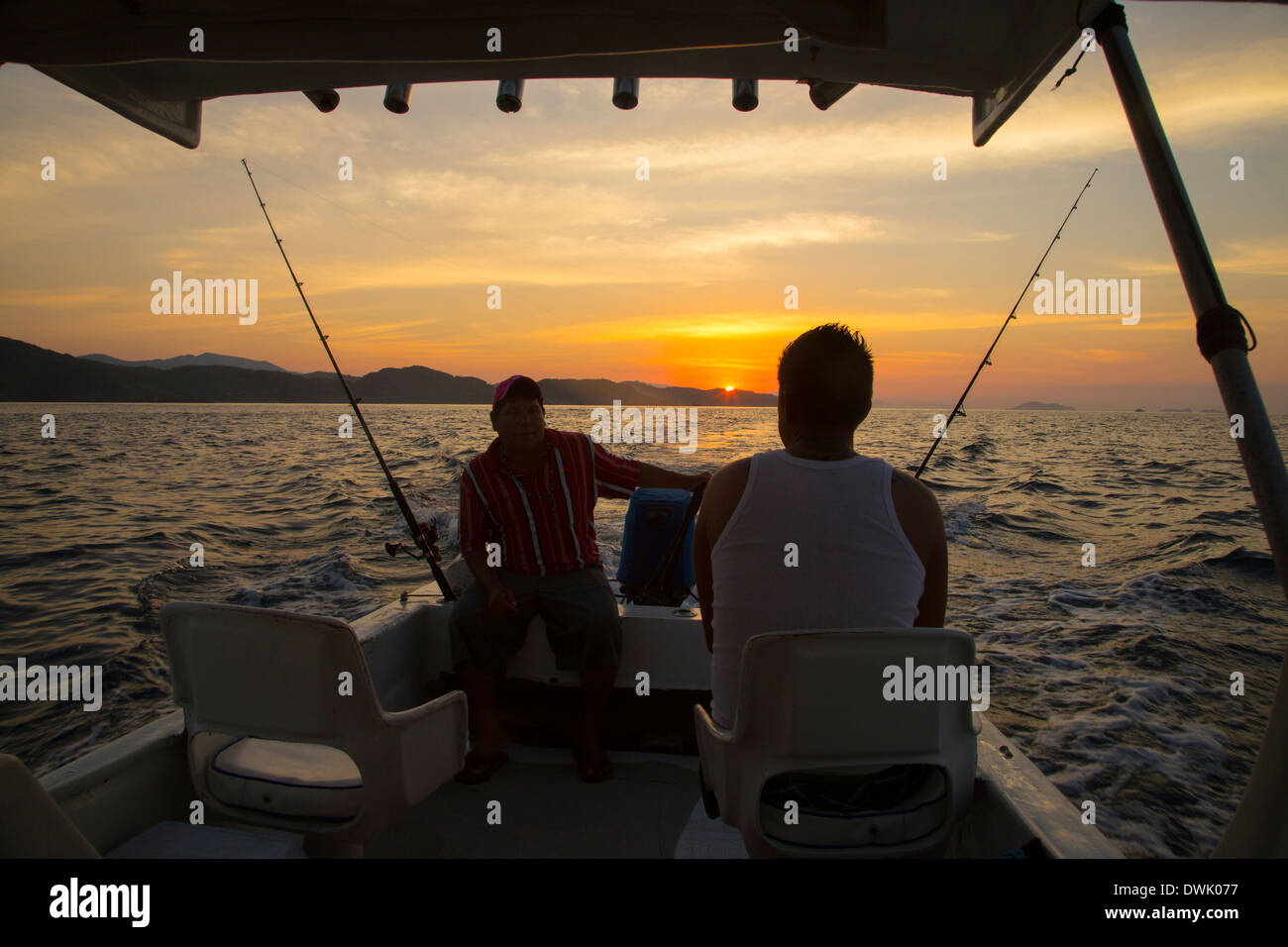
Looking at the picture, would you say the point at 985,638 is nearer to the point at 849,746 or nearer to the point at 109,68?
the point at 849,746

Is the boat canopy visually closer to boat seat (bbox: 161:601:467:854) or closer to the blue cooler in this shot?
boat seat (bbox: 161:601:467:854)

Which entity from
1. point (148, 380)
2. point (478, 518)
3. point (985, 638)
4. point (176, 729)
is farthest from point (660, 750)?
point (148, 380)

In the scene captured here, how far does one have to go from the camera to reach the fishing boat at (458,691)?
1440mm

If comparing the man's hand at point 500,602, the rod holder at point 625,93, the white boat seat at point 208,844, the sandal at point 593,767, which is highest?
the rod holder at point 625,93

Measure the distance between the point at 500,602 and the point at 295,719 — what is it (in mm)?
1266

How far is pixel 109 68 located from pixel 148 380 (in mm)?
95203

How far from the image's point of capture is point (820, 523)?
141 centimetres

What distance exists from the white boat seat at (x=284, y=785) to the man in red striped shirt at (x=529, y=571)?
38.6 inches

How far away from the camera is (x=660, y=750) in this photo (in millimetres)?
3047

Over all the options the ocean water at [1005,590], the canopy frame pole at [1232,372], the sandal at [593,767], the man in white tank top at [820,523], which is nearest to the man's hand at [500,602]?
the sandal at [593,767]

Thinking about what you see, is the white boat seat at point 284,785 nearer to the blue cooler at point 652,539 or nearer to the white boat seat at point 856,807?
the white boat seat at point 856,807

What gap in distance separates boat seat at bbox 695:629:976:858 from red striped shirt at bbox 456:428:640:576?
5.05 ft

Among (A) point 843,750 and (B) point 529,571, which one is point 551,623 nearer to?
(B) point 529,571
